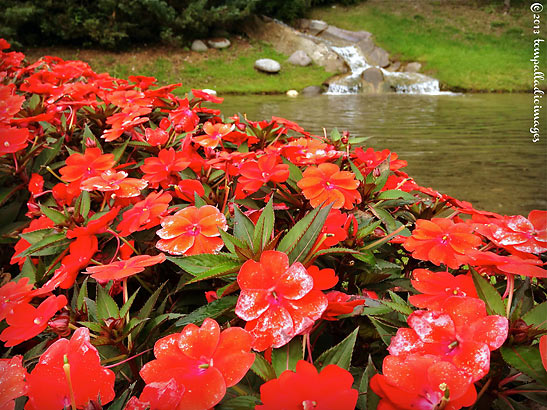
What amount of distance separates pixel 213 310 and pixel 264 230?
14 centimetres

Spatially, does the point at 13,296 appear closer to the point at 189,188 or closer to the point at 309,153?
the point at 189,188

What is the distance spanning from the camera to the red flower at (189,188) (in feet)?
2.86

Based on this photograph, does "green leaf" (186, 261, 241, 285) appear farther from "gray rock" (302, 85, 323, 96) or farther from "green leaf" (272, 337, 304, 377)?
"gray rock" (302, 85, 323, 96)

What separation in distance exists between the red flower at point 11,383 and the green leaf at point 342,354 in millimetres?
339

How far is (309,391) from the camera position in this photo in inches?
15.2

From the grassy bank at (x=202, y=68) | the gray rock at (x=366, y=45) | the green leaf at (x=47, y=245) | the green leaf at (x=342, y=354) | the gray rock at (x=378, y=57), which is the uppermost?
the green leaf at (x=342, y=354)

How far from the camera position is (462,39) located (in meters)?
16.5

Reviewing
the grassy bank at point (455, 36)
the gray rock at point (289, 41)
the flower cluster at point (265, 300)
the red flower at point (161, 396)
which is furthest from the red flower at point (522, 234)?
the gray rock at point (289, 41)

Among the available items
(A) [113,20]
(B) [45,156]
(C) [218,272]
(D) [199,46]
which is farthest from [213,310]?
(D) [199,46]

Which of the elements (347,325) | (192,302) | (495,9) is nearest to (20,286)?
(192,302)

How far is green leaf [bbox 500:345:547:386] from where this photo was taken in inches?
16.5

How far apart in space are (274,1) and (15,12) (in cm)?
1097

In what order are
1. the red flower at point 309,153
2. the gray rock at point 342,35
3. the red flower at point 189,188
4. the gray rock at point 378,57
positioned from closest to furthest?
the red flower at point 189,188 → the red flower at point 309,153 → the gray rock at point 378,57 → the gray rock at point 342,35

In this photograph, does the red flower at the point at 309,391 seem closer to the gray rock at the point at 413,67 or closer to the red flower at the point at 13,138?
the red flower at the point at 13,138
